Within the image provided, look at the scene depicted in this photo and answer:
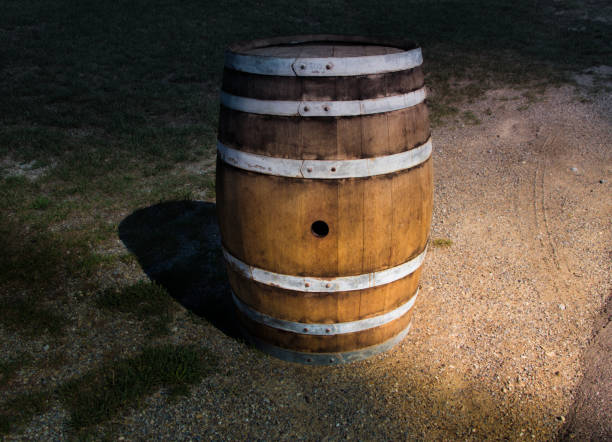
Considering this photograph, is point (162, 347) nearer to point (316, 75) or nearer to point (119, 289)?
point (119, 289)

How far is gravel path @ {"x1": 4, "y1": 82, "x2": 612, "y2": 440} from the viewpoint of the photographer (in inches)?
127

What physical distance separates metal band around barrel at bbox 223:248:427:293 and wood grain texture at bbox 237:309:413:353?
46 centimetres

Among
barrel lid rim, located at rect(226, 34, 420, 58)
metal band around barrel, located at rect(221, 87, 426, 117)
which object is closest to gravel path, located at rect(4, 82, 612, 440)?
metal band around barrel, located at rect(221, 87, 426, 117)

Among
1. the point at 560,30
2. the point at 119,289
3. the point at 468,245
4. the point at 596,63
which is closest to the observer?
the point at 119,289

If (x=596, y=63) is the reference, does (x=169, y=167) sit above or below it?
below

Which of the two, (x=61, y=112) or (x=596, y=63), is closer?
(x=61, y=112)

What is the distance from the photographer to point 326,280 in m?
3.23

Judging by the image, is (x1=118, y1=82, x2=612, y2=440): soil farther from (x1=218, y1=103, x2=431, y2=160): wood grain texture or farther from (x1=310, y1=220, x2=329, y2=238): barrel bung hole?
(x1=218, y1=103, x2=431, y2=160): wood grain texture

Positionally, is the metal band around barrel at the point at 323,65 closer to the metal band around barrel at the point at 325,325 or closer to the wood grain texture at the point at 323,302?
the wood grain texture at the point at 323,302

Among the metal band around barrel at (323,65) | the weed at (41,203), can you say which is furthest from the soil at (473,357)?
the weed at (41,203)

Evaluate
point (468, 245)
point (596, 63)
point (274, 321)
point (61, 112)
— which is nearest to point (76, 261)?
point (274, 321)

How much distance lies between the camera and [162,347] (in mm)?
3854

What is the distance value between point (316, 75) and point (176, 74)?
34.4 ft

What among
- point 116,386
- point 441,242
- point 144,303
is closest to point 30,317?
point 144,303
